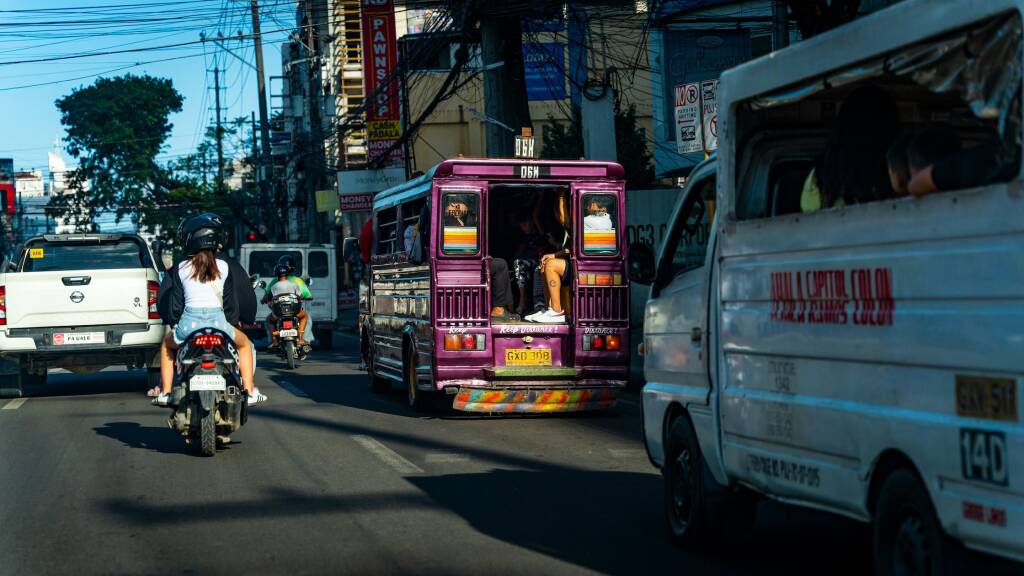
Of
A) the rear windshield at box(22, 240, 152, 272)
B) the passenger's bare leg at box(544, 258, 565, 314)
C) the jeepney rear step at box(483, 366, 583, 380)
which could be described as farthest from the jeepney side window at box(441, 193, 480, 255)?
the rear windshield at box(22, 240, 152, 272)

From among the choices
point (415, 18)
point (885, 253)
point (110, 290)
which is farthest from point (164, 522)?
point (415, 18)

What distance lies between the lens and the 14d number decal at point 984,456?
4.35 meters

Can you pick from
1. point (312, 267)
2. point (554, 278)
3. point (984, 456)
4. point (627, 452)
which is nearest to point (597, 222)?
point (554, 278)

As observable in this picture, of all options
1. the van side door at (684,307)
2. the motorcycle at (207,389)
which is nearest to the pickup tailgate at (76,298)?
the motorcycle at (207,389)

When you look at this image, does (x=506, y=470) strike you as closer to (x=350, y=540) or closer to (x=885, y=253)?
(x=350, y=540)

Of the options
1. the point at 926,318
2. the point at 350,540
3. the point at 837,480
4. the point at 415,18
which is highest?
the point at 415,18

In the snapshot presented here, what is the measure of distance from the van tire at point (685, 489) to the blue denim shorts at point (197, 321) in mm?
4742

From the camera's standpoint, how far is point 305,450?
37.5 ft

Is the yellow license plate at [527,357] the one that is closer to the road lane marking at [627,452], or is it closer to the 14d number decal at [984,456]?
the road lane marking at [627,452]

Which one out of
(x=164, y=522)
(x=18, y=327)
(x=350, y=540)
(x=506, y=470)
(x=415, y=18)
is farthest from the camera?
(x=415, y=18)

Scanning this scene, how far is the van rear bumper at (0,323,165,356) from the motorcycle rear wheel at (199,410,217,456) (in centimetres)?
561

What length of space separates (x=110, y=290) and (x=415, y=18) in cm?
3292

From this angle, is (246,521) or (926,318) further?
(246,521)

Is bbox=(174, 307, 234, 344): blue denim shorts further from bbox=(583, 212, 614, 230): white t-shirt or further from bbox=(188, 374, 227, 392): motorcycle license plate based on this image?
bbox=(583, 212, 614, 230): white t-shirt
